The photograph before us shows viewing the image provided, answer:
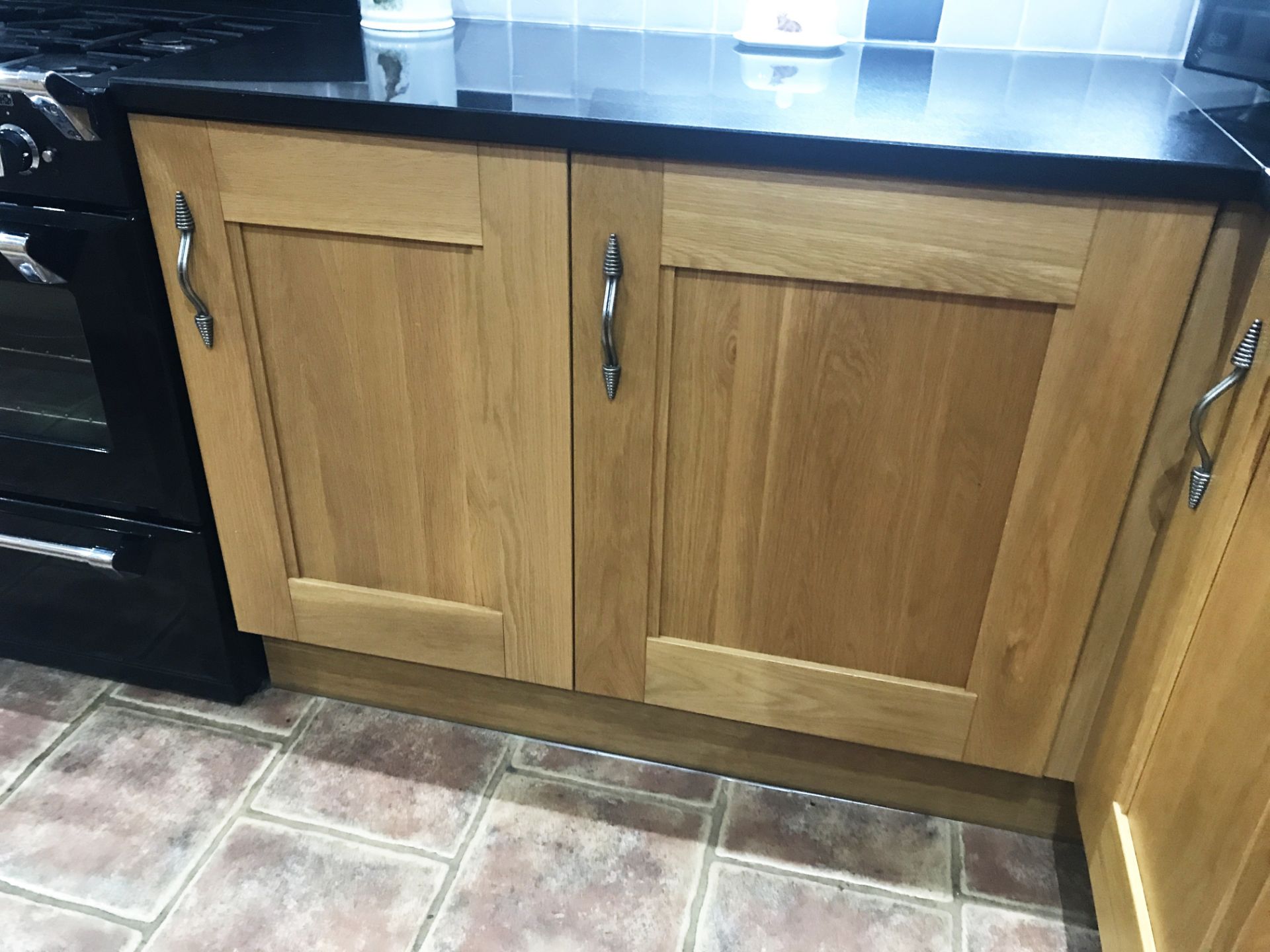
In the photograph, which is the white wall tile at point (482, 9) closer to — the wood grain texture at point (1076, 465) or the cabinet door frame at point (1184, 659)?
the wood grain texture at point (1076, 465)

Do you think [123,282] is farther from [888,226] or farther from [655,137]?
[888,226]

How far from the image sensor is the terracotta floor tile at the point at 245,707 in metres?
1.52

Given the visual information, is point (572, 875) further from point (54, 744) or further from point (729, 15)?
point (729, 15)

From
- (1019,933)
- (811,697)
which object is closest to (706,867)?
(811,697)

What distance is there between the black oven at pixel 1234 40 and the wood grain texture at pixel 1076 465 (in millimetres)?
294

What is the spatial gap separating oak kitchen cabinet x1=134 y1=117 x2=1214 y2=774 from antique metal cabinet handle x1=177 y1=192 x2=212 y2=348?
1cm

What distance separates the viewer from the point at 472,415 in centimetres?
119

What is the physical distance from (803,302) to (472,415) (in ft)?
1.40

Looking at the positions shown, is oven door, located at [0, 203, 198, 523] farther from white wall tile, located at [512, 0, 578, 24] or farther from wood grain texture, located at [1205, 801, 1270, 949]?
wood grain texture, located at [1205, 801, 1270, 949]

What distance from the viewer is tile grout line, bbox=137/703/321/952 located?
122 cm

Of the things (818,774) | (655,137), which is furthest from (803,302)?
→ (818,774)

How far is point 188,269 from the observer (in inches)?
45.5

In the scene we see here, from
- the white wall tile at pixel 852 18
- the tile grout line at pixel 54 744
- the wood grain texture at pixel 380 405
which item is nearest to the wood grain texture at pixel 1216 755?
the wood grain texture at pixel 380 405

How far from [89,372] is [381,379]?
16.9 inches
